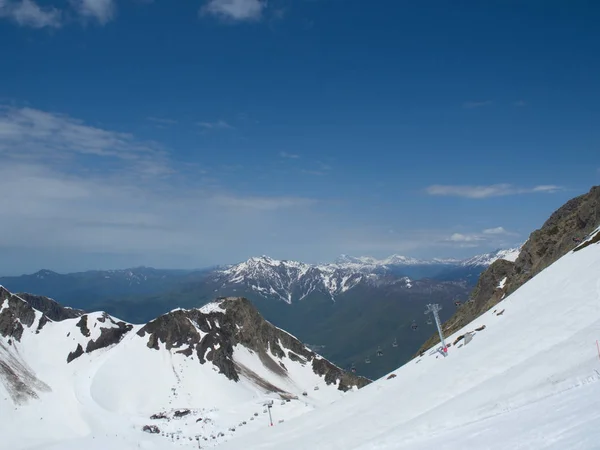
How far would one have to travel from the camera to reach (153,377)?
120125 mm

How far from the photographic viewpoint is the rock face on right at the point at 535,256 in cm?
7744

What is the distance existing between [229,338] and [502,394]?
134m

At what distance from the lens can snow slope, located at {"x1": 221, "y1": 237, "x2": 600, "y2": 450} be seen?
19.4 meters

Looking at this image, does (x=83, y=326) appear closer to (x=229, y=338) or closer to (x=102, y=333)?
(x=102, y=333)

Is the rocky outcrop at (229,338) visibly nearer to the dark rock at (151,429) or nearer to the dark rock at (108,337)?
the dark rock at (108,337)

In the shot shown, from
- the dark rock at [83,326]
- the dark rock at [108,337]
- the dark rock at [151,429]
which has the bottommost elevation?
the dark rock at [151,429]

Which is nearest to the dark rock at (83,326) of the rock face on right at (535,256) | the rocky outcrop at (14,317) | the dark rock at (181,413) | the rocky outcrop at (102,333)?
the rocky outcrop at (102,333)

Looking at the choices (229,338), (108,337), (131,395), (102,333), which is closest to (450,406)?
(131,395)

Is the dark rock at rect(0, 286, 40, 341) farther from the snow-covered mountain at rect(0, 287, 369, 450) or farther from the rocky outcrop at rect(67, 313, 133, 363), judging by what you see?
the rocky outcrop at rect(67, 313, 133, 363)

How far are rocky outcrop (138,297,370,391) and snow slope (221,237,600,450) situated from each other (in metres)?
93.4

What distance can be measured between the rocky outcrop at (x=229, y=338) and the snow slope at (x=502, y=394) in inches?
3676

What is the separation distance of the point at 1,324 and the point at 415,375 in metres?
129

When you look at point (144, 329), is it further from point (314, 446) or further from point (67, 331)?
point (314, 446)

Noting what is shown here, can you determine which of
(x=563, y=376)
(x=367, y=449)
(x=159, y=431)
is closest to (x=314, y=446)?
(x=367, y=449)
